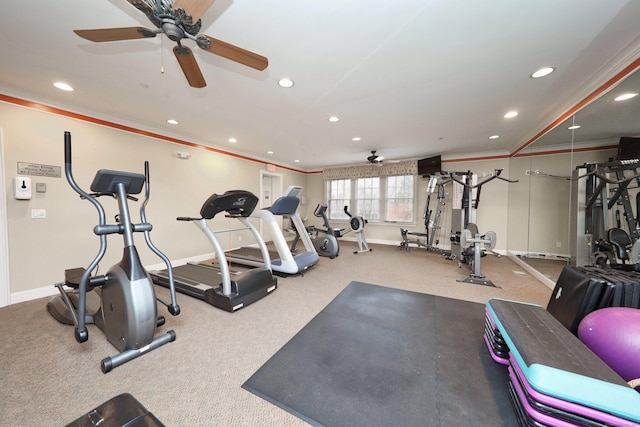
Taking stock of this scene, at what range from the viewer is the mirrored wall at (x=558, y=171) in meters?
2.37

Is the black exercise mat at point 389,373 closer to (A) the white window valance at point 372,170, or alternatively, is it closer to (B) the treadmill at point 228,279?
(B) the treadmill at point 228,279

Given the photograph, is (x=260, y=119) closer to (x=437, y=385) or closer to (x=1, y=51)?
(x=1, y=51)

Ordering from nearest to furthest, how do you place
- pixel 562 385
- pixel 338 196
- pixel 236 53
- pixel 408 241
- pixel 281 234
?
pixel 562 385, pixel 236 53, pixel 281 234, pixel 408 241, pixel 338 196

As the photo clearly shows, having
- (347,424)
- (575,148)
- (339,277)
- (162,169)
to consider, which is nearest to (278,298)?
(339,277)

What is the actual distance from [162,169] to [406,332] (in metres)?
4.58

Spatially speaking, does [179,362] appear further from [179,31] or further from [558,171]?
[558,171]

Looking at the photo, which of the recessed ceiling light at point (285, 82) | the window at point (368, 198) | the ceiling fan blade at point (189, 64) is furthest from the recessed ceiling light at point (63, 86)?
the window at point (368, 198)

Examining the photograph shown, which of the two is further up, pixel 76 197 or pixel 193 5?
pixel 193 5

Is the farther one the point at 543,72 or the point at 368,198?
the point at 368,198

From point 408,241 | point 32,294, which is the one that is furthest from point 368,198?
point 32,294

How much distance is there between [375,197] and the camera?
6793 mm

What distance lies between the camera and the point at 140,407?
1192 millimetres

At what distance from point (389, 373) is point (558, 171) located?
4.52 m

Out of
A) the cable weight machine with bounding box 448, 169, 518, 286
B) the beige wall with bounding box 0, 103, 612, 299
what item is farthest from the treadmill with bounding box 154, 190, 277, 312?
the cable weight machine with bounding box 448, 169, 518, 286
